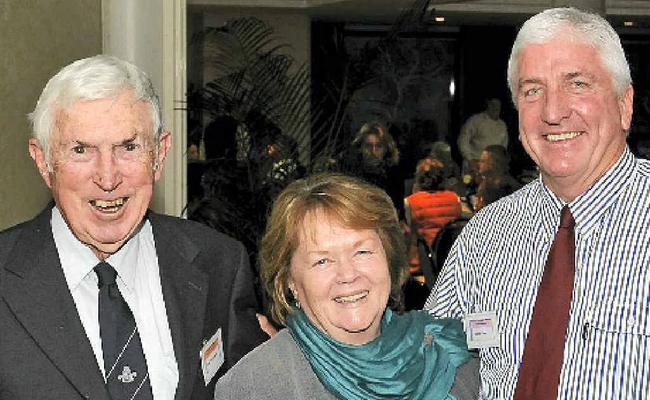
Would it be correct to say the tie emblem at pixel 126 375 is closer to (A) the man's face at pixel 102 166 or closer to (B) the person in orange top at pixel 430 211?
(A) the man's face at pixel 102 166

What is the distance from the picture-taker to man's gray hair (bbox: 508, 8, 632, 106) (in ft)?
9.03

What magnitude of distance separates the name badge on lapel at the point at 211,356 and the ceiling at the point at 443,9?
11.5 metres

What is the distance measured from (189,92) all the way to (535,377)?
300 cm

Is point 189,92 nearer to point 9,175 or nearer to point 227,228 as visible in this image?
point 227,228

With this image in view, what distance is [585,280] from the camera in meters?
2.72

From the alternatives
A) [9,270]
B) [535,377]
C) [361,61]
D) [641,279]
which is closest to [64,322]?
[9,270]

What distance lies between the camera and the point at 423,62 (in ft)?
63.4

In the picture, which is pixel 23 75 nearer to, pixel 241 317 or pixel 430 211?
pixel 241 317

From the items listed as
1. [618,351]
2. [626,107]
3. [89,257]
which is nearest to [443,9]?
[626,107]

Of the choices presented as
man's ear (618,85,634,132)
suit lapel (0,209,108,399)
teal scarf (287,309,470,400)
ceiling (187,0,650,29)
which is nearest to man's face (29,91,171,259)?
suit lapel (0,209,108,399)

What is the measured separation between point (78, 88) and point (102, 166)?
181 mm

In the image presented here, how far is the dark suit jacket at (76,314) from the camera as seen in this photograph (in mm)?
2463

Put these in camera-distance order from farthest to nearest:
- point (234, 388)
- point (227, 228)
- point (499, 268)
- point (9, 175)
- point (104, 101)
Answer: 1. point (227, 228)
2. point (9, 175)
3. point (499, 268)
4. point (234, 388)
5. point (104, 101)

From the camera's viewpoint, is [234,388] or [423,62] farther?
[423,62]
